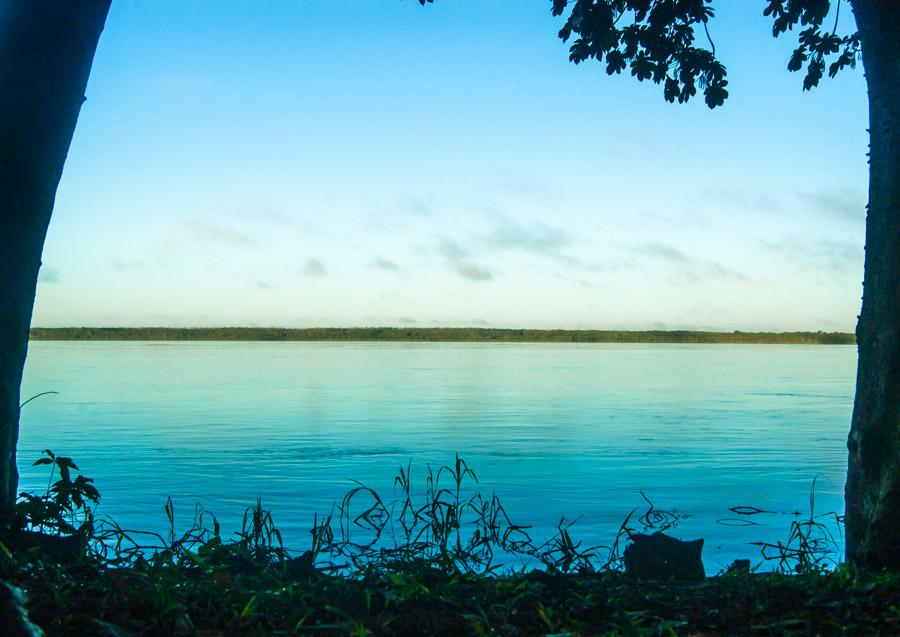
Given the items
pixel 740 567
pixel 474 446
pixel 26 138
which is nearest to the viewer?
pixel 26 138

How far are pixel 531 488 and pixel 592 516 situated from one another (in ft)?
6.48

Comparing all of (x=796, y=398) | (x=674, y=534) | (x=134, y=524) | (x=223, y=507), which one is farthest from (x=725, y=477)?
(x=796, y=398)

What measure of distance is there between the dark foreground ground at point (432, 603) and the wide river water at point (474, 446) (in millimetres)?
4221

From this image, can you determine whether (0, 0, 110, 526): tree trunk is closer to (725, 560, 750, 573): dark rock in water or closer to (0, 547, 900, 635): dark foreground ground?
(0, 547, 900, 635): dark foreground ground

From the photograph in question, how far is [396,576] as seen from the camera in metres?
5.10

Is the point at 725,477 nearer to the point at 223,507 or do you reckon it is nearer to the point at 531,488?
the point at 531,488

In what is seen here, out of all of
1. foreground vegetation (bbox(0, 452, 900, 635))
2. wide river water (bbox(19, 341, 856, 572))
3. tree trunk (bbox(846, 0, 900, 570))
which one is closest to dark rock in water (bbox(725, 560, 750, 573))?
foreground vegetation (bbox(0, 452, 900, 635))

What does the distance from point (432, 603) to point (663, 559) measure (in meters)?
2.37

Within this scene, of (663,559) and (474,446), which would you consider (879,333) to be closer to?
(663,559)

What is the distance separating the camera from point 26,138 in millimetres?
6371

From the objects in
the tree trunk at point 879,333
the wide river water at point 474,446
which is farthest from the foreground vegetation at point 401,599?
the wide river water at point 474,446

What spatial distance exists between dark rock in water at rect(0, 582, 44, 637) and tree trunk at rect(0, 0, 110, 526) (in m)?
3.08

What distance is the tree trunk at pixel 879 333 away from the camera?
20.7ft

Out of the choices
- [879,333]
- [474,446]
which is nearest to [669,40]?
[879,333]
